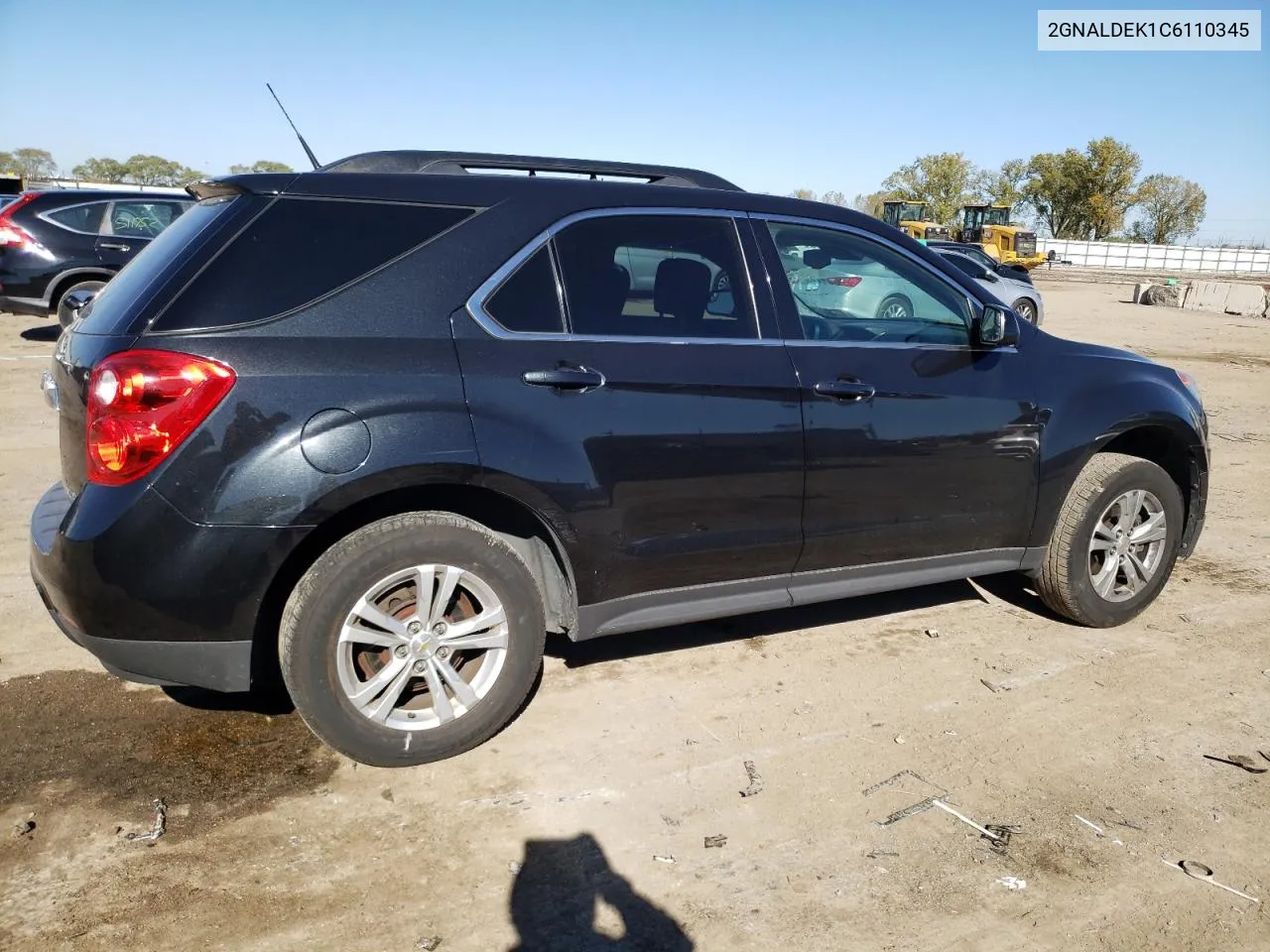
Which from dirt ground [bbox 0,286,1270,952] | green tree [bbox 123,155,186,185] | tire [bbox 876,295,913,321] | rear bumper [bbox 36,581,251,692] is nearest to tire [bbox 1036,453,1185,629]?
dirt ground [bbox 0,286,1270,952]

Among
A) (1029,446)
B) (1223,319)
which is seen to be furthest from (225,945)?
(1223,319)

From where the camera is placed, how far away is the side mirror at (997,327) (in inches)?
157

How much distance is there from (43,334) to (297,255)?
1224 cm

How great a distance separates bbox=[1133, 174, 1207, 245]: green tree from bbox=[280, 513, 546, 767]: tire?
8753 cm

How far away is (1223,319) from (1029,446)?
2466cm

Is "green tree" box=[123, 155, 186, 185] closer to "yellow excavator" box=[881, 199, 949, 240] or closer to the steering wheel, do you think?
"yellow excavator" box=[881, 199, 949, 240]

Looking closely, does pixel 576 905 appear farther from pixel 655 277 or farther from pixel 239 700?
pixel 655 277

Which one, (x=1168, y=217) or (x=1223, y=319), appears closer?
(x=1223, y=319)

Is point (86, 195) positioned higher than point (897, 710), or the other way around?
point (86, 195)

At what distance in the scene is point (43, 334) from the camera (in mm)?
13133

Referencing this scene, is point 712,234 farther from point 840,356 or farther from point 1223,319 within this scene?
point 1223,319

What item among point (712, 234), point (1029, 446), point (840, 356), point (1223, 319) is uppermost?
point (712, 234)

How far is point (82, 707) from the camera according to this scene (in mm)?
3510

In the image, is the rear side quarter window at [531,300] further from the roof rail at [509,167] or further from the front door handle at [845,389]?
the front door handle at [845,389]
